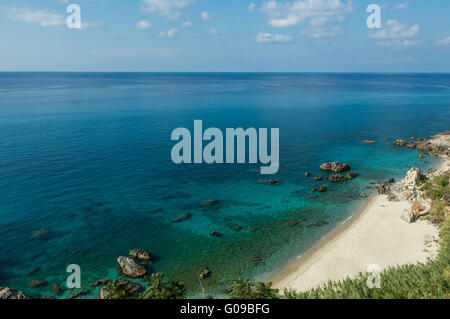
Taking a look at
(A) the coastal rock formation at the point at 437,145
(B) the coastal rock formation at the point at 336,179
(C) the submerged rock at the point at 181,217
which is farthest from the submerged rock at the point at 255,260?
(A) the coastal rock formation at the point at 437,145

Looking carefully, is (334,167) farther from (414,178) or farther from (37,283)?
(37,283)

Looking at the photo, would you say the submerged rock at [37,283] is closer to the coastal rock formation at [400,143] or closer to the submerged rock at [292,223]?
the submerged rock at [292,223]

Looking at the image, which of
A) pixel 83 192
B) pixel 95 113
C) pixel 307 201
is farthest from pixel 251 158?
pixel 95 113

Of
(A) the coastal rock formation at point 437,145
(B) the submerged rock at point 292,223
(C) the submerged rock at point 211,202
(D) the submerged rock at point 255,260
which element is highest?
(A) the coastal rock formation at point 437,145

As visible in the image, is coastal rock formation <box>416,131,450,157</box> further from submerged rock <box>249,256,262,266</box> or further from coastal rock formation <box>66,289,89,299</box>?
coastal rock formation <box>66,289,89,299</box>

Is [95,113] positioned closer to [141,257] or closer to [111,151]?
[111,151]
